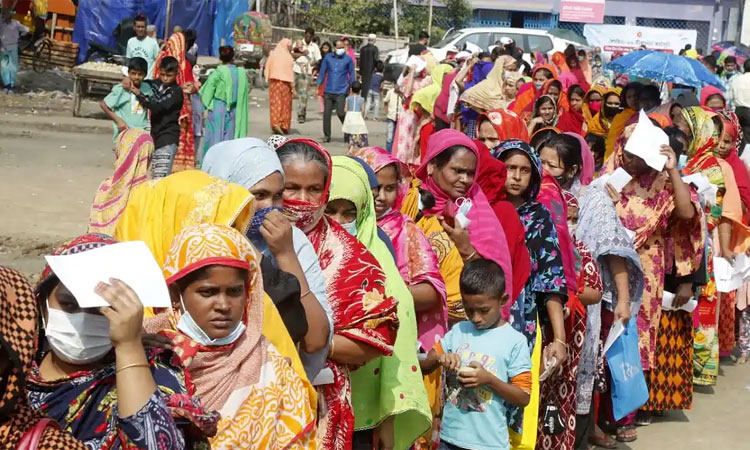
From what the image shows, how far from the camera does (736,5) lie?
147 feet

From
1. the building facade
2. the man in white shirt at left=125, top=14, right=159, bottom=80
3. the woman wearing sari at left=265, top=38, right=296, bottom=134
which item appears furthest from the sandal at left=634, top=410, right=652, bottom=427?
the building facade

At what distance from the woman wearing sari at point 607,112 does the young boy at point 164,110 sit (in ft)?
14.9

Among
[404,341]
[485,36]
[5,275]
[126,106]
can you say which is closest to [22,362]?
[5,275]

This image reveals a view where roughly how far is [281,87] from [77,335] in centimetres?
1675

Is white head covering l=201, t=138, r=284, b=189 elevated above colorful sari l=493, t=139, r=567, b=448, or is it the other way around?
white head covering l=201, t=138, r=284, b=189

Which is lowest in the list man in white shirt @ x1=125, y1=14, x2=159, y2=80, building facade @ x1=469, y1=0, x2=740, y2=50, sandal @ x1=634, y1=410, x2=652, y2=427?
sandal @ x1=634, y1=410, x2=652, y2=427

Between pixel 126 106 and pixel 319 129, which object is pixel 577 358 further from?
pixel 319 129

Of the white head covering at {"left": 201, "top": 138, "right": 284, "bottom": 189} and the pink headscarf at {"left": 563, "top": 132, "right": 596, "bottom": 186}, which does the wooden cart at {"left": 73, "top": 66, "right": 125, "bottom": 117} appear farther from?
the white head covering at {"left": 201, "top": 138, "right": 284, "bottom": 189}

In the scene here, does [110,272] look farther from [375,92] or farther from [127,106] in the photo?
[375,92]

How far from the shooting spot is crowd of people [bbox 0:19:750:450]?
250 cm

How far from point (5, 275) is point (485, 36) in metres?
25.7

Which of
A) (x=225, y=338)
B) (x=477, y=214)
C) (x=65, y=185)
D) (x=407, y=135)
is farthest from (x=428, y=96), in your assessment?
(x=225, y=338)

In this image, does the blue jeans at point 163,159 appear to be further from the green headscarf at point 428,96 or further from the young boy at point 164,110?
the green headscarf at point 428,96

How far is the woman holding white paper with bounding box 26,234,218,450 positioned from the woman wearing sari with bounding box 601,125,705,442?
4287 millimetres
